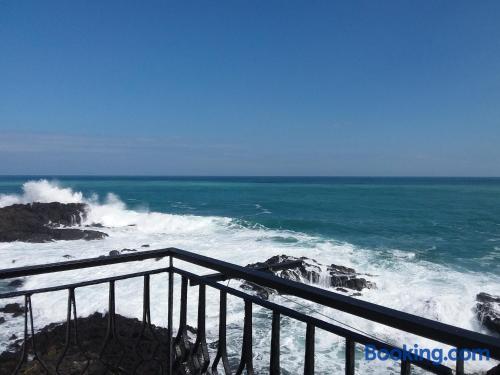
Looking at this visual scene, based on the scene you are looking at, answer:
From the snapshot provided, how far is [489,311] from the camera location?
39.0 feet

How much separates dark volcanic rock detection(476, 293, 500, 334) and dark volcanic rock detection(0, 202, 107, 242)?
22191 mm

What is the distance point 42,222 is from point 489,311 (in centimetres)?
2894

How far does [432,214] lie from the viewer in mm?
39875

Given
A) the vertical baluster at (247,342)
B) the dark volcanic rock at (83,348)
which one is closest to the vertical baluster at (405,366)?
the vertical baluster at (247,342)

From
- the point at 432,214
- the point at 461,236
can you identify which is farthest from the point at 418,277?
the point at 432,214

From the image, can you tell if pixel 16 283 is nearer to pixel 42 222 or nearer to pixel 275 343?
pixel 275 343

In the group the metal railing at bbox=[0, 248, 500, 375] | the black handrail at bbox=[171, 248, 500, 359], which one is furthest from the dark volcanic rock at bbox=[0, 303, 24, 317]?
the black handrail at bbox=[171, 248, 500, 359]

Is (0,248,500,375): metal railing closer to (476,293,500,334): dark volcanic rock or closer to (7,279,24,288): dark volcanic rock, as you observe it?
(476,293,500,334): dark volcanic rock

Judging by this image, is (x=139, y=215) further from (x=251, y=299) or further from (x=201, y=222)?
(x=251, y=299)

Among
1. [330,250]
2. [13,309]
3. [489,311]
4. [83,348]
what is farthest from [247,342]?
[330,250]

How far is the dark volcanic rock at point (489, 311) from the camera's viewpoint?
11.5 m

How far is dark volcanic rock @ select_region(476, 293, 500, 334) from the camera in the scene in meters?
11.5

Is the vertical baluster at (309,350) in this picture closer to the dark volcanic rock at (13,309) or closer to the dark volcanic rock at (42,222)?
the dark volcanic rock at (13,309)

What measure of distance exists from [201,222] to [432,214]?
1020 inches
